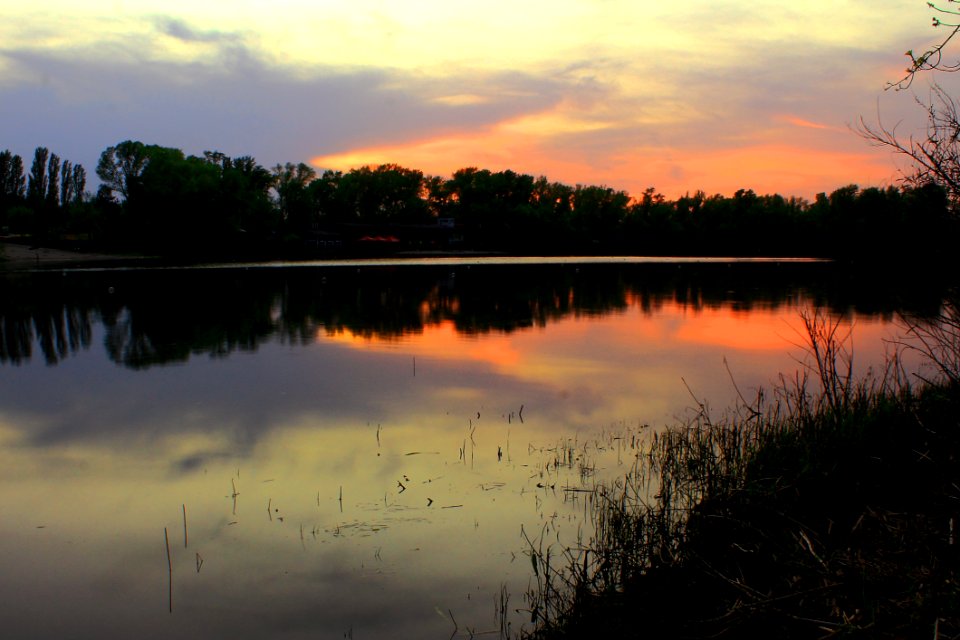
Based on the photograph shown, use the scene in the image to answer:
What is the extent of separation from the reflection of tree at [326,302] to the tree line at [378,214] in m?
41.2

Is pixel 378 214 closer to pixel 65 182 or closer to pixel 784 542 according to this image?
→ pixel 65 182

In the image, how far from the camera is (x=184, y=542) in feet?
29.6

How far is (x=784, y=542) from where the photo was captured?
A: 7266 millimetres

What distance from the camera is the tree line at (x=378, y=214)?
99188 mm

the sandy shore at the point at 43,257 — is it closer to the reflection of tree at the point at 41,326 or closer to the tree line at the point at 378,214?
the tree line at the point at 378,214

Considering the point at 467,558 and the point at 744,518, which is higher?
the point at 744,518

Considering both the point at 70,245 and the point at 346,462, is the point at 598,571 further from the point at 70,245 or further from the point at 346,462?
the point at 70,245

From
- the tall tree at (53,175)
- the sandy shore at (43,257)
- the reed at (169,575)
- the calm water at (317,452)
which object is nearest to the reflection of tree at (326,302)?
the calm water at (317,452)

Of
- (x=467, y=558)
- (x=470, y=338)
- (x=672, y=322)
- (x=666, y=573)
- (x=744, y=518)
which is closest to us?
(x=666, y=573)

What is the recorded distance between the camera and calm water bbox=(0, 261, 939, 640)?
774cm

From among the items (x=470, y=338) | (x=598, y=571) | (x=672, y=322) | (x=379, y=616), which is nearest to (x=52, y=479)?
(x=379, y=616)

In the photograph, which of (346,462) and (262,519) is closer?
(262,519)

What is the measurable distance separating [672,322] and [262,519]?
2434 centimetres

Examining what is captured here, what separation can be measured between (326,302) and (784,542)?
1308 inches
